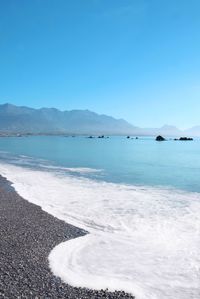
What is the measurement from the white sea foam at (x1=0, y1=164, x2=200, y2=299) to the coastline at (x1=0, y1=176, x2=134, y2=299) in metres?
0.50

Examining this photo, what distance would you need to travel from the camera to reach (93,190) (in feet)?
92.8

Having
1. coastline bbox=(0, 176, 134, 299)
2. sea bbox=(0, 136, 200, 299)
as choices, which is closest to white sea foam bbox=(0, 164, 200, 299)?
sea bbox=(0, 136, 200, 299)

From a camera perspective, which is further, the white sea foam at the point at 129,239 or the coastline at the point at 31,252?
the white sea foam at the point at 129,239

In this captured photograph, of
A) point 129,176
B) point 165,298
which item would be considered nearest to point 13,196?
point 165,298

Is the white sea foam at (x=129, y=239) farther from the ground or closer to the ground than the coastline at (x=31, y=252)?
closer to the ground

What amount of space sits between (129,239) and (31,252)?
15.9 ft

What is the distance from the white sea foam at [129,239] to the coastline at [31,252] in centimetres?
50

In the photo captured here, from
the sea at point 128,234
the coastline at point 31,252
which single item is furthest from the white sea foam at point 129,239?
the coastline at point 31,252

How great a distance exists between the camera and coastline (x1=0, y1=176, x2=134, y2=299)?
32.0ft

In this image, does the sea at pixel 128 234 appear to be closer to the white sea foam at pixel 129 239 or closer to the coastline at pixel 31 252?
the white sea foam at pixel 129 239

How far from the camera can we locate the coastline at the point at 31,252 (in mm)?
9758

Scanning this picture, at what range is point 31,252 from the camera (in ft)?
41.2

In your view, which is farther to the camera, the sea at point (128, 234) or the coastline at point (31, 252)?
the sea at point (128, 234)

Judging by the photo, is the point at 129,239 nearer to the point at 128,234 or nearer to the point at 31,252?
the point at 128,234
